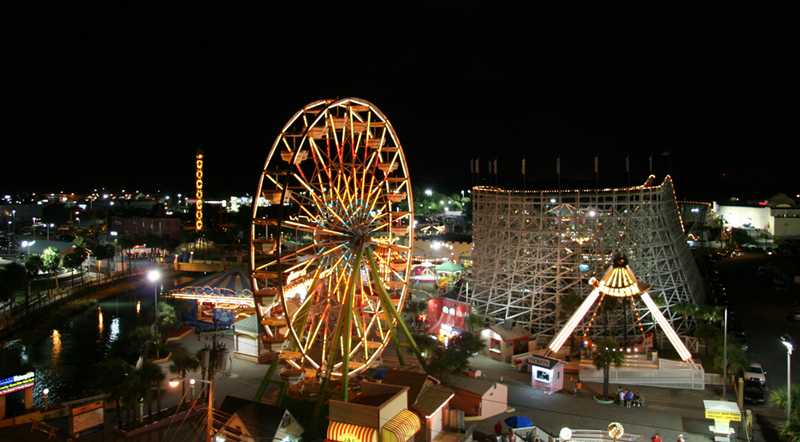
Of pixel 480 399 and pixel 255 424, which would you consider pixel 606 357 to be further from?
pixel 255 424

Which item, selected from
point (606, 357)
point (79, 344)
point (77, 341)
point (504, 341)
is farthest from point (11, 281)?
point (606, 357)

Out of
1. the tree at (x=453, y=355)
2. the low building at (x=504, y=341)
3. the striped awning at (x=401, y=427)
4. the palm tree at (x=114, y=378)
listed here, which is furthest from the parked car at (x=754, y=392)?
the palm tree at (x=114, y=378)

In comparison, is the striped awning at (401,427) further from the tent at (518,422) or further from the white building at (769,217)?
the white building at (769,217)

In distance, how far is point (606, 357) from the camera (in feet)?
88.5

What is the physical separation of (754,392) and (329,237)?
17768 mm

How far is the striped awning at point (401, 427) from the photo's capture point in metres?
18.1

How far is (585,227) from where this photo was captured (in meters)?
37.6

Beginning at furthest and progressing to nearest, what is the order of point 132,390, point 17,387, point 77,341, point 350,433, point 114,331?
point 114,331 → point 77,341 → point 17,387 → point 132,390 → point 350,433

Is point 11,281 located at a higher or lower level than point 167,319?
higher

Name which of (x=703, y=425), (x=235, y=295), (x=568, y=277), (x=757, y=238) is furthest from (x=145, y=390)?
(x=757, y=238)

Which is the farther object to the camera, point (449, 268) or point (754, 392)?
point (449, 268)

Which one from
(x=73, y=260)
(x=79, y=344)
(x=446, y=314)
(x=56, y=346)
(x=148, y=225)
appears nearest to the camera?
(x=446, y=314)

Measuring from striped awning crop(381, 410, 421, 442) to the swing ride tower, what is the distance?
1733cm

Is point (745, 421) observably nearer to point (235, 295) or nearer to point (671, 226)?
point (671, 226)
